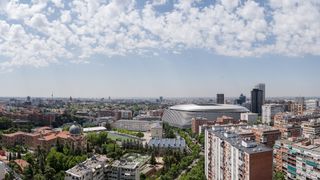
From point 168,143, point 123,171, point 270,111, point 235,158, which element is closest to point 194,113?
point 270,111

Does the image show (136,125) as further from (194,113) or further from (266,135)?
(266,135)

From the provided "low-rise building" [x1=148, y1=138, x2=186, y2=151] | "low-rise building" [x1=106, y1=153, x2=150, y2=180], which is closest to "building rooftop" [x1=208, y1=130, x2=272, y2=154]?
"low-rise building" [x1=106, y1=153, x2=150, y2=180]

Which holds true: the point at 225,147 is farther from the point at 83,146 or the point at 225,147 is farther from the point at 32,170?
the point at 83,146

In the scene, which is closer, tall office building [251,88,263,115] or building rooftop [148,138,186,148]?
building rooftop [148,138,186,148]

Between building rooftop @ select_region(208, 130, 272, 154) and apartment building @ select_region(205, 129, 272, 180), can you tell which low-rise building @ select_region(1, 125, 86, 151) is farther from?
building rooftop @ select_region(208, 130, 272, 154)

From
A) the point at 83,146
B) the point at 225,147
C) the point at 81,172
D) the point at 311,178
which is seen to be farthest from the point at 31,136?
the point at 311,178
